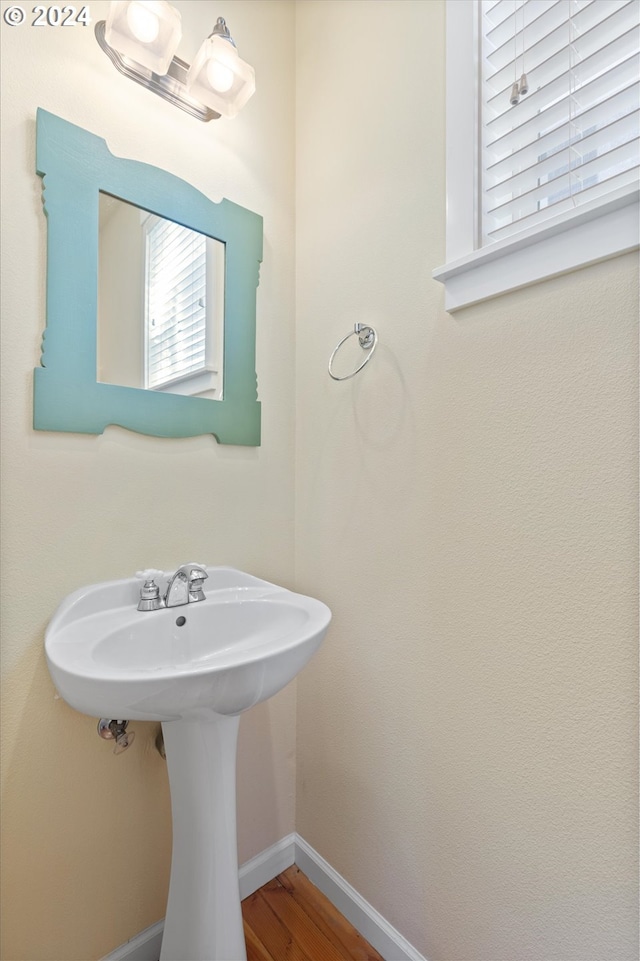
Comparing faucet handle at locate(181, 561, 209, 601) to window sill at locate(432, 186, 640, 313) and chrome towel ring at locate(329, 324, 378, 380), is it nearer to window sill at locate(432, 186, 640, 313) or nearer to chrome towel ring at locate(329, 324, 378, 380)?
chrome towel ring at locate(329, 324, 378, 380)

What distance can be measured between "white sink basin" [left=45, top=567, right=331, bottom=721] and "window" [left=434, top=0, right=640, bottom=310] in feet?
2.47

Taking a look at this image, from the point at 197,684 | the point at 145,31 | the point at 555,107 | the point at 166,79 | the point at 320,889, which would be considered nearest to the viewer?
the point at 197,684

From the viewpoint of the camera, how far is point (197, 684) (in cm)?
67

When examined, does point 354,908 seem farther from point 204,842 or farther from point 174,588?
point 174,588

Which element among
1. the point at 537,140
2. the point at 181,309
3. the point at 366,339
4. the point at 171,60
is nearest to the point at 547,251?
the point at 537,140

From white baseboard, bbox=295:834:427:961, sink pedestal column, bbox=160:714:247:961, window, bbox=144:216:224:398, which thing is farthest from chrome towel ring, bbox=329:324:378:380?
white baseboard, bbox=295:834:427:961

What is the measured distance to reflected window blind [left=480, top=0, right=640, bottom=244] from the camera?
724mm

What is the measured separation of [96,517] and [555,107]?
117 cm

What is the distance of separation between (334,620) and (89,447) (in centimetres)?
74

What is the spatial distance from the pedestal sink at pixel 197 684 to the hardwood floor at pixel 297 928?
0.22 m

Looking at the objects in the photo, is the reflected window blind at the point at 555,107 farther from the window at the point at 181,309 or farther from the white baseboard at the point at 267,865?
the white baseboard at the point at 267,865

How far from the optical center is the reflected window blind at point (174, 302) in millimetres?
1074

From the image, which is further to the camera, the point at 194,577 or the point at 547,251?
the point at 194,577

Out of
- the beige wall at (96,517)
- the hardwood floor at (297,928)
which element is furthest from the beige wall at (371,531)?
the hardwood floor at (297,928)
